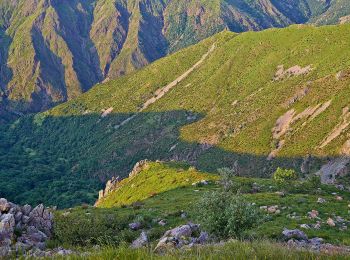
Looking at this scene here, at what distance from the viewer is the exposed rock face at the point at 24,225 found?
84.6ft

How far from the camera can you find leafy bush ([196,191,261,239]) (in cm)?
2492

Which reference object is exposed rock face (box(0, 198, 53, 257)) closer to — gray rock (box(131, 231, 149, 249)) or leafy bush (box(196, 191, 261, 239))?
gray rock (box(131, 231, 149, 249))

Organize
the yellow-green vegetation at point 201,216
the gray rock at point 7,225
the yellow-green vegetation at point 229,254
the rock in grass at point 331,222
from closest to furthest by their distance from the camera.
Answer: the yellow-green vegetation at point 229,254, the gray rock at point 7,225, the yellow-green vegetation at point 201,216, the rock in grass at point 331,222

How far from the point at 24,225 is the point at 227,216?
608 inches

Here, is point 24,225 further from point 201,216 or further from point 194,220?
point 194,220

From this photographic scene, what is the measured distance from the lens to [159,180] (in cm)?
9912

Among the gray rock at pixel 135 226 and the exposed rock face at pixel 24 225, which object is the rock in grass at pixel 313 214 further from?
the exposed rock face at pixel 24 225

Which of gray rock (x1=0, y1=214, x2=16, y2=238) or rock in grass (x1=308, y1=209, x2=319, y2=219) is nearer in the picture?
gray rock (x1=0, y1=214, x2=16, y2=238)

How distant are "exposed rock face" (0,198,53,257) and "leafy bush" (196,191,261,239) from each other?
35.1ft

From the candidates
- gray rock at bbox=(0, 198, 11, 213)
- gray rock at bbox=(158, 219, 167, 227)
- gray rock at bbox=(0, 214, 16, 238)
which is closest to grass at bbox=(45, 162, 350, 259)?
gray rock at bbox=(158, 219, 167, 227)

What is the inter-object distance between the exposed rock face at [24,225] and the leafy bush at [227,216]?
10.7 m

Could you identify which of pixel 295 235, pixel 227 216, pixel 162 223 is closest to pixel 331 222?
pixel 295 235

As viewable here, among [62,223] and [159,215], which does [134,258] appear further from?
[159,215]

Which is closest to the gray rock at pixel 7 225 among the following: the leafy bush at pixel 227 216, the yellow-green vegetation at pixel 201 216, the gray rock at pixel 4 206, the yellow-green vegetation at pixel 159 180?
the yellow-green vegetation at pixel 201 216
